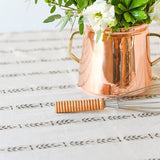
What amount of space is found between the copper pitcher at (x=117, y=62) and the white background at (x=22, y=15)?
504 millimetres

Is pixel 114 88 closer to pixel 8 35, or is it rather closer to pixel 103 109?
pixel 103 109

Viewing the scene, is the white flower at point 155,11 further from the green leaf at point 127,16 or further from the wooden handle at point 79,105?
the wooden handle at point 79,105

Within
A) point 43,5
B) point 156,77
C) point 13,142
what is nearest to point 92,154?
point 13,142

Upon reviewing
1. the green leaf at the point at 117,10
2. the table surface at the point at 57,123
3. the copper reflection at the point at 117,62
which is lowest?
the table surface at the point at 57,123

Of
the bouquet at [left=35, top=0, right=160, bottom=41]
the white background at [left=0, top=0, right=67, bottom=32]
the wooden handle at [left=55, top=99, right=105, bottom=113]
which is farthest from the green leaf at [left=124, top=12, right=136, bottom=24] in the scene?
the white background at [left=0, top=0, right=67, bottom=32]

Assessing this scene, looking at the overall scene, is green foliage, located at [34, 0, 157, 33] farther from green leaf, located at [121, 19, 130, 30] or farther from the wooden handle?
the wooden handle

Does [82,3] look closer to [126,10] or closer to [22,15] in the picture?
[126,10]

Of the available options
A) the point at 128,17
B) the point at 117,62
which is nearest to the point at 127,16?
the point at 128,17

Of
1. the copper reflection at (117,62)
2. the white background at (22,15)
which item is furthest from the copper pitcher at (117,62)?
the white background at (22,15)

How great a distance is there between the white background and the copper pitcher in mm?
504

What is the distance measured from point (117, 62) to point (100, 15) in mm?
106

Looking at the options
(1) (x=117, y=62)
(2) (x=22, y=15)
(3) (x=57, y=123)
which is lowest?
(3) (x=57, y=123)

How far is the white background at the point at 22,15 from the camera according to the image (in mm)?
1175

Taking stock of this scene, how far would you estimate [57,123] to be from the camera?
2.17 feet
